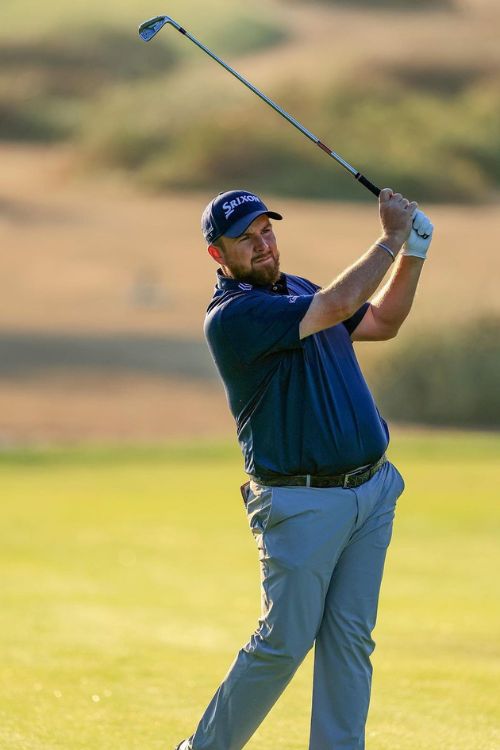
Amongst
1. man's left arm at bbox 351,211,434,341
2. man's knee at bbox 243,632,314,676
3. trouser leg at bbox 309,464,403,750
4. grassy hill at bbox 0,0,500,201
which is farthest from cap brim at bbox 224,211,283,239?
grassy hill at bbox 0,0,500,201

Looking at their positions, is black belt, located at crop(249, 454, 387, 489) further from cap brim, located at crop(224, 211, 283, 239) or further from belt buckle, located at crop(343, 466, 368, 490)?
cap brim, located at crop(224, 211, 283, 239)

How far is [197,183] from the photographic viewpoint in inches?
1889

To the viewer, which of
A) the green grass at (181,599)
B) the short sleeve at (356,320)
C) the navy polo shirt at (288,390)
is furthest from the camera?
the green grass at (181,599)

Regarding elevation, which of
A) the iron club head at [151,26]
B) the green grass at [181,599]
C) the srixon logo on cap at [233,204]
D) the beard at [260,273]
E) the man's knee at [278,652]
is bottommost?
the green grass at [181,599]

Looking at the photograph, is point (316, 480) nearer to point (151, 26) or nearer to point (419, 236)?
point (419, 236)

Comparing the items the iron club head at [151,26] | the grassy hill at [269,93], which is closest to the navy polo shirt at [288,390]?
the iron club head at [151,26]

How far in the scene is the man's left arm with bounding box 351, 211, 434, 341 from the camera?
3953mm

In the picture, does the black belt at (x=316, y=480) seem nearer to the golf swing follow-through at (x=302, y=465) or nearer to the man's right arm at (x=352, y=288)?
the golf swing follow-through at (x=302, y=465)

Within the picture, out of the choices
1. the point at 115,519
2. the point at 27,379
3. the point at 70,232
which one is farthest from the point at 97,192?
the point at 115,519

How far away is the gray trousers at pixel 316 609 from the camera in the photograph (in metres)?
3.82

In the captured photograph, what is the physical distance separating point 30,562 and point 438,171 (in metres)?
40.4

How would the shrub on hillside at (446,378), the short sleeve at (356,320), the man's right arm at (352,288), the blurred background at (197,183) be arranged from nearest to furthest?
the man's right arm at (352,288) < the short sleeve at (356,320) < the shrub on hillside at (446,378) < the blurred background at (197,183)

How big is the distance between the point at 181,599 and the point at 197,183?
40807 mm

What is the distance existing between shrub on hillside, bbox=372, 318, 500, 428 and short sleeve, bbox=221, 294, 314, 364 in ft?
39.5
